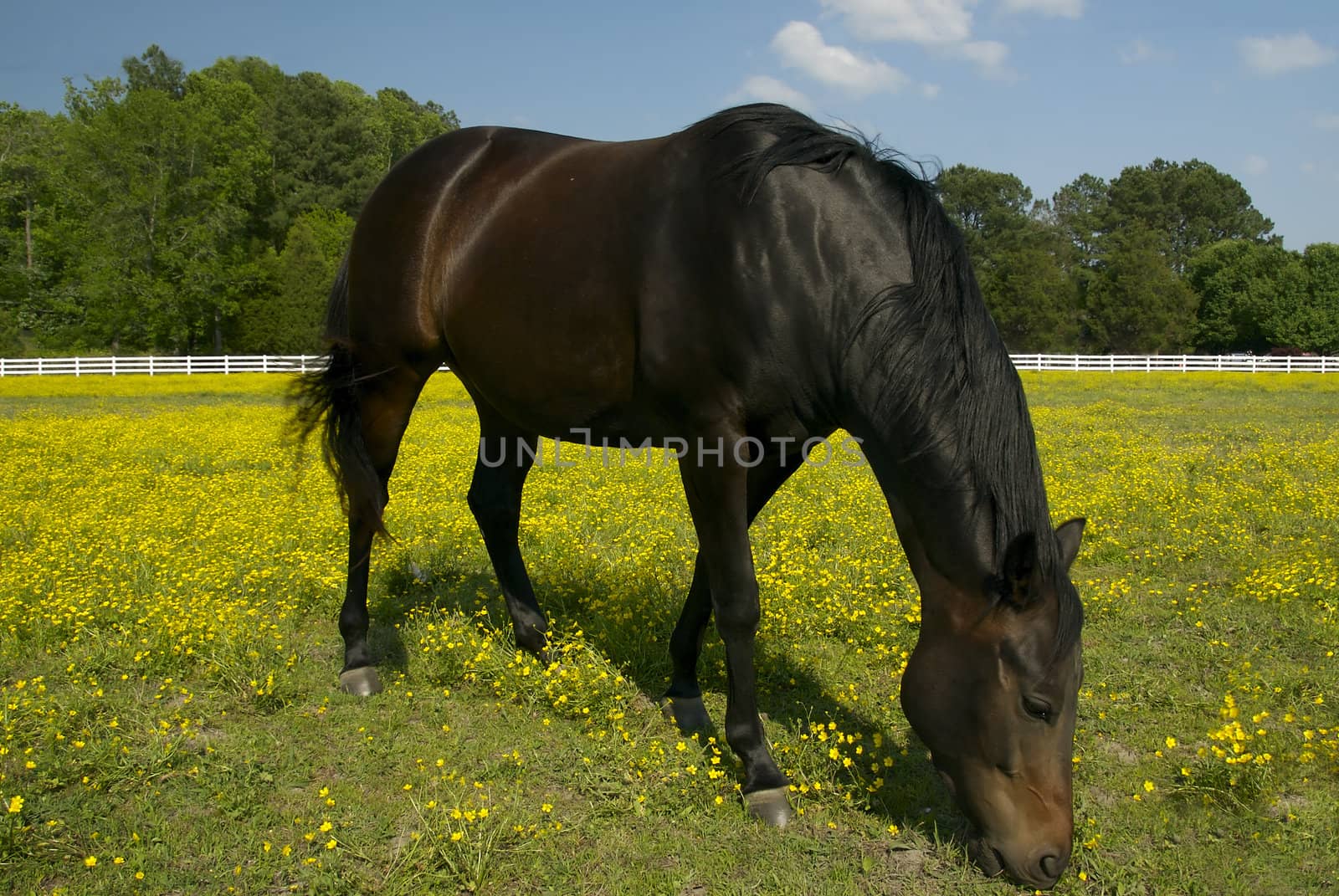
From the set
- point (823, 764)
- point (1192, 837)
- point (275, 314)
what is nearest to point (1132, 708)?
point (1192, 837)

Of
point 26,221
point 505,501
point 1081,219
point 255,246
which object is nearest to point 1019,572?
point 505,501

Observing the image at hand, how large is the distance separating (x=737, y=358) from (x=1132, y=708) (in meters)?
2.57

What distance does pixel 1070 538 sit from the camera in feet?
9.70

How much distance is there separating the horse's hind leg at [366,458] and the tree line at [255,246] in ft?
109

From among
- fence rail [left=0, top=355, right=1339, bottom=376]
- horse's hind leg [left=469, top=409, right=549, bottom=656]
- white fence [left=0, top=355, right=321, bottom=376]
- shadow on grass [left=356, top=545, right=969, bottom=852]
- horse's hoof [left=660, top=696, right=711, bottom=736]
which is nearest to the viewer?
shadow on grass [left=356, top=545, right=969, bottom=852]

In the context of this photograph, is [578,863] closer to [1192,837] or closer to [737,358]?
[737,358]

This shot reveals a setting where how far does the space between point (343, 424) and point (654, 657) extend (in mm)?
2067

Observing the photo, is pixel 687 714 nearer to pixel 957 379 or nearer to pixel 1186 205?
pixel 957 379

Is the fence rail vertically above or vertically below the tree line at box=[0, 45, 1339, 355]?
below

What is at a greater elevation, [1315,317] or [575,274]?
[1315,317]

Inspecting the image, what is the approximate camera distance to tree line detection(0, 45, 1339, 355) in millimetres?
45125

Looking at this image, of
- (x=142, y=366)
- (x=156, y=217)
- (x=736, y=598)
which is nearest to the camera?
(x=736, y=598)

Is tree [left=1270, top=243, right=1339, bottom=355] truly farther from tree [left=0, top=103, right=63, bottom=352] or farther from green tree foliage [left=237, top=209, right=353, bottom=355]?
tree [left=0, top=103, right=63, bottom=352]

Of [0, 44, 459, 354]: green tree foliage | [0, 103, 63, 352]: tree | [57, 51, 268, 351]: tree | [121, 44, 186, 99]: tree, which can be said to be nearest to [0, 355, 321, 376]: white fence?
[0, 44, 459, 354]: green tree foliage
